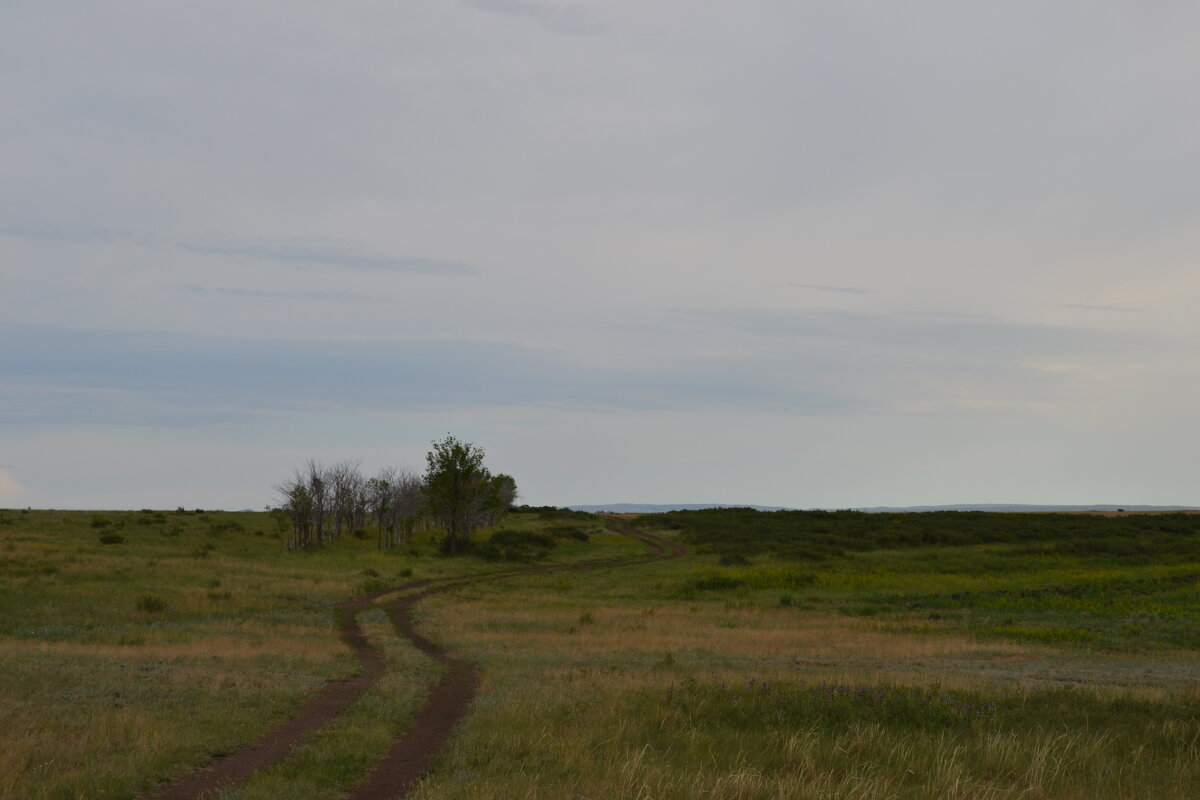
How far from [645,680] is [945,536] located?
67.6 metres

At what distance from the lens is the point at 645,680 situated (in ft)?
57.6

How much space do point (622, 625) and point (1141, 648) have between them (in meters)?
17.0

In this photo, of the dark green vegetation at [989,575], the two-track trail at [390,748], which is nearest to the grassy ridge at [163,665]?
the two-track trail at [390,748]

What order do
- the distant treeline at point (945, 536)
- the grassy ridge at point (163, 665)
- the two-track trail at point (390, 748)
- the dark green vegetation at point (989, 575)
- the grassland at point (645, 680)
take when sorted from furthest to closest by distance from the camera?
1. the distant treeline at point (945, 536)
2. the dark green vegetation at point (989, 575)
3. the grassy ridge at point (163, 665)
4. the two-track trail at point (390, 748)
5. the grassland at point (645, 680)

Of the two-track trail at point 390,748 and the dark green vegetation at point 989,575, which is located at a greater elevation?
the two-track trail at point 390,748

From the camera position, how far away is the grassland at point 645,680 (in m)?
9.91

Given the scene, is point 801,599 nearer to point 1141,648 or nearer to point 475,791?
point 1141,648

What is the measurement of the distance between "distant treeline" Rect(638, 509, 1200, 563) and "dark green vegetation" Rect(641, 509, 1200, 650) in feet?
0.50

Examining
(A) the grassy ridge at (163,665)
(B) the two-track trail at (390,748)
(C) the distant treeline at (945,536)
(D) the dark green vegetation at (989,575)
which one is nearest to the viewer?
(B) the two-track trail at (390,748)

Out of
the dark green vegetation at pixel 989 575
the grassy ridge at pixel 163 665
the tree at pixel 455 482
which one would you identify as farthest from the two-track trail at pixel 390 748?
the tree at pixel 455 482

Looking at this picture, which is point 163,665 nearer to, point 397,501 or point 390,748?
point 390,748

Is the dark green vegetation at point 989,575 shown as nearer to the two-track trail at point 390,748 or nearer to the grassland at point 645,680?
the grassland at point 645,680

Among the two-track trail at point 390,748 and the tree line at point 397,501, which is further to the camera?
the tree line at point 397,501

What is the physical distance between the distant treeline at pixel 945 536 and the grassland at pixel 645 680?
56.8ft
